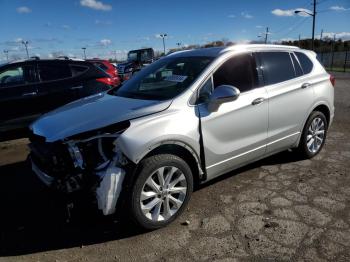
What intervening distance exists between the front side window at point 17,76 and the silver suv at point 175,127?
2.86 m

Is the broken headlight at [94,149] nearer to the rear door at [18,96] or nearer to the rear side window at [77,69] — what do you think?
the rear door at [18,96]

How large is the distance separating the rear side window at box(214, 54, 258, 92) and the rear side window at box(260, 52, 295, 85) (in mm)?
227

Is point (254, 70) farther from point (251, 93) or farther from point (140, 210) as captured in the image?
point (140, 210)

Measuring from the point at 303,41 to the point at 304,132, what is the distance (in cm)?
6703

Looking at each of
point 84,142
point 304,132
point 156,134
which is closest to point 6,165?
point 84,142

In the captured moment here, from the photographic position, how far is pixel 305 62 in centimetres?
513

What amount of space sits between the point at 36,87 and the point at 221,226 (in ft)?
15.6

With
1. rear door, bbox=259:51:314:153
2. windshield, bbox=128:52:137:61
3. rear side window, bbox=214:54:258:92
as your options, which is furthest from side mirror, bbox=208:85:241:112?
windshield, bbox=128:52:137:61

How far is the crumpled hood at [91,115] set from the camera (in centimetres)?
331

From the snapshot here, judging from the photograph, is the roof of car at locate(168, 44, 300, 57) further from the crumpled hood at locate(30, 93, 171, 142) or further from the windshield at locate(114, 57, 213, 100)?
the crumpled hood at locate(30, 93, 171, 142)

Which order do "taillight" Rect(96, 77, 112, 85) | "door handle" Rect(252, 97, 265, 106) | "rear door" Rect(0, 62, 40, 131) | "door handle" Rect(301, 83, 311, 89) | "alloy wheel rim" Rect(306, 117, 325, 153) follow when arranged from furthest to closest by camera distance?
"taillight" Rect(96, 77, 112, 85)
"rear door" Rect(0, 62, 40, 131)
"alloy wheel rim" Rect(306, 117, 325, 153)
"door handle" Rect(301, 83, 311, 89)
"door handle" Rect(252, 97, 265, 106)

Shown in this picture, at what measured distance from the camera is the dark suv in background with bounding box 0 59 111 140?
6.39m

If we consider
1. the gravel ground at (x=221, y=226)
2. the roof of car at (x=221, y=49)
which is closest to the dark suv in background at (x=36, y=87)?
the gravel ground at (x=221, y=226)

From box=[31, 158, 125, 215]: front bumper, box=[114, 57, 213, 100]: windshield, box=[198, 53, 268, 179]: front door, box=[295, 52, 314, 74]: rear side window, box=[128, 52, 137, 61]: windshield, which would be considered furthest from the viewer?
box=[128, 52, 137, 61]: windshield
